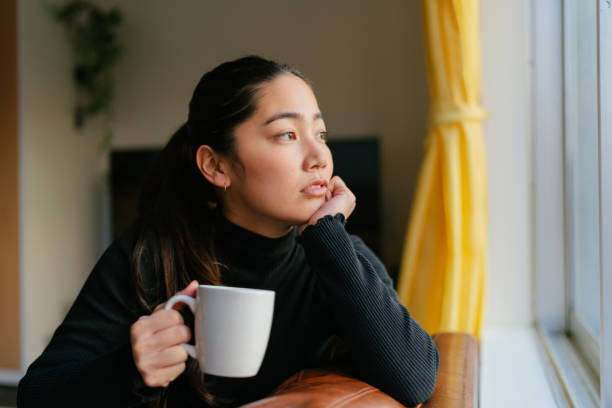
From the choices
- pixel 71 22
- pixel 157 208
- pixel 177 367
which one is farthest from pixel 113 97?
pixel 177 367

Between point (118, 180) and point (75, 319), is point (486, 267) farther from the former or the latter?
point (118, 180)

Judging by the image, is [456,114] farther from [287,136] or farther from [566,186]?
[287,136]

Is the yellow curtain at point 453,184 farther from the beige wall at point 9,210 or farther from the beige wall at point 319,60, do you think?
the beige wall at point 9,210

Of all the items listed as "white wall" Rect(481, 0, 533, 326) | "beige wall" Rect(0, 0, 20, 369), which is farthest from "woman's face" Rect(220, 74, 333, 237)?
"beige wall" Rect(0, 0, 20, 369)

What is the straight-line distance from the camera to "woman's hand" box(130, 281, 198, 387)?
0.68m

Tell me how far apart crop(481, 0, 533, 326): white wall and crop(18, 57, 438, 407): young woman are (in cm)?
72

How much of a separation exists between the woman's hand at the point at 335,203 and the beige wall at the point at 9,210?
2.47m

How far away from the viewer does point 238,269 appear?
1089 mm

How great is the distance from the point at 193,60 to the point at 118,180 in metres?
0.90

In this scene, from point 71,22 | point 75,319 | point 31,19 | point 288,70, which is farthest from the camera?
point 71,22

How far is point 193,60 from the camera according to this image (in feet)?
11.4

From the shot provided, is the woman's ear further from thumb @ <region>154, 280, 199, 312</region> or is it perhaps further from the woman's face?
thumb @ <region>154, 280, 199, 312</region>

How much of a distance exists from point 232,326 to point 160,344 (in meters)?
0.12

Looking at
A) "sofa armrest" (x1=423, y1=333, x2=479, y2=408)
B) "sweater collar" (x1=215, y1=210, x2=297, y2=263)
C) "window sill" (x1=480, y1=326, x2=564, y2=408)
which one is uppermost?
"sweater collar" (x1=215, y1=210, x2=297, y2=263)
